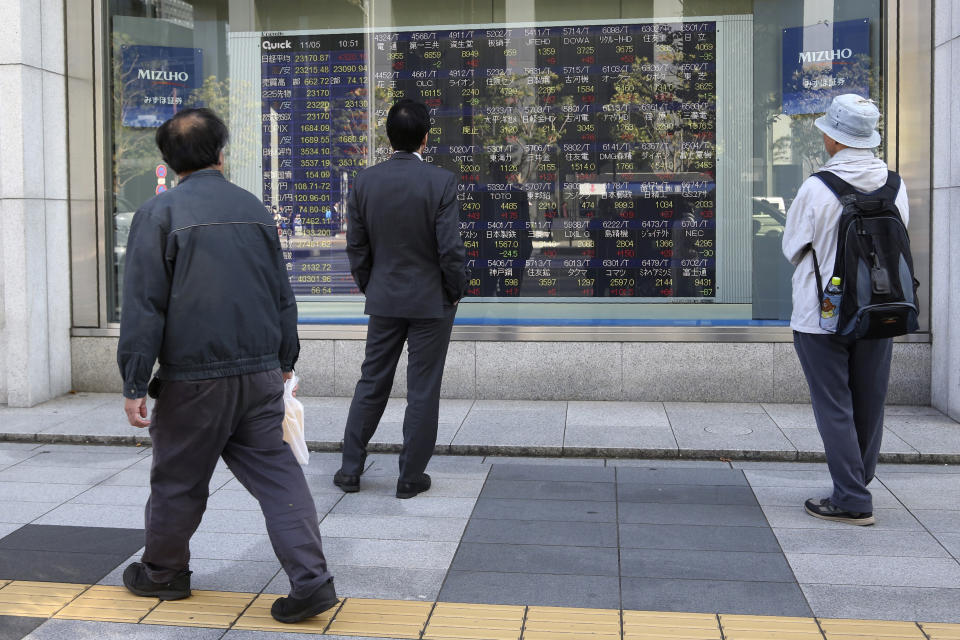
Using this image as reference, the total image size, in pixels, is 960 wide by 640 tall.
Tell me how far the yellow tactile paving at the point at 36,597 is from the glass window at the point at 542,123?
4533 mm

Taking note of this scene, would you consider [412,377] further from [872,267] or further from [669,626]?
[872,267]

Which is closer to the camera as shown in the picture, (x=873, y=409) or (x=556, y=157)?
(x=873, y=409)

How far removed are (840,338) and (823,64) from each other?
148 inches

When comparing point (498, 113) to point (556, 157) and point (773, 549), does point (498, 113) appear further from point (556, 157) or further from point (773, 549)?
point (773, 549)

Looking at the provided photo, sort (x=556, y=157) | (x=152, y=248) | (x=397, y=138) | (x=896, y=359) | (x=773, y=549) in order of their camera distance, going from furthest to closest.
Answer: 1. (x=556, y=157)
2. (x=896, y=359)
3. (x=397, y=138)
4. (x=773, y=549)
5. (x=152, y=248)

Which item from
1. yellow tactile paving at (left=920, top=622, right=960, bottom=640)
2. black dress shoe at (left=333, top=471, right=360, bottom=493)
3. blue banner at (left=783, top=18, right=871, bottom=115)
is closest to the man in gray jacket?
black dress shoe at (left=333, top=471, right=360, bottom=493)

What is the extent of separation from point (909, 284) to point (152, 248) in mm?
3356

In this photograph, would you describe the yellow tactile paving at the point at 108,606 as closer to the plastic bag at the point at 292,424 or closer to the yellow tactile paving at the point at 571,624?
the plastic bag at the point at 292,424

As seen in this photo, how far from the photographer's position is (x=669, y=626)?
3.88 m

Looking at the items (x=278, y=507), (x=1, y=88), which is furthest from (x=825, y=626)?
(x=1, y=88)

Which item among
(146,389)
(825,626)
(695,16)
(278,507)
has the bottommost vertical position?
(825,626)

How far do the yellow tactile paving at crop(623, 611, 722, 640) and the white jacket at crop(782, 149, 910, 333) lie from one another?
1700 millimetres

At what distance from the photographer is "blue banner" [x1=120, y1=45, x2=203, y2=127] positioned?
877 centimetres

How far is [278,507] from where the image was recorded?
3.93 m
